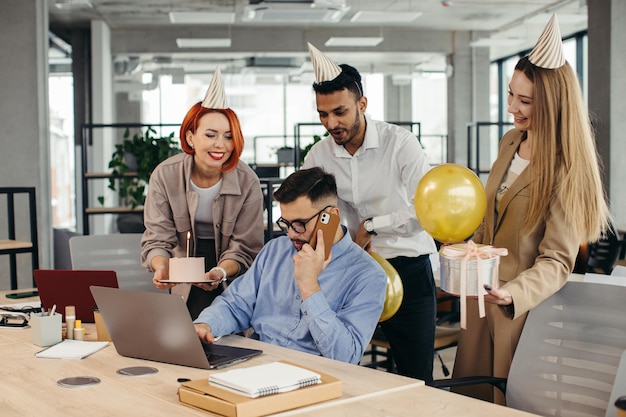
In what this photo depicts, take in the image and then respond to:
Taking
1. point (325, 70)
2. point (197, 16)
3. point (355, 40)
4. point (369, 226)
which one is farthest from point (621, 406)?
point (355, 40)

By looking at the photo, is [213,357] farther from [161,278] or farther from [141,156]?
[141,156]

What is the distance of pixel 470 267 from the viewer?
1924 millimetres

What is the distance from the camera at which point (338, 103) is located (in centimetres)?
282

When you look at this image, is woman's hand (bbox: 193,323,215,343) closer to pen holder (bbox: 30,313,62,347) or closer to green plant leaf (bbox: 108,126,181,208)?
pen holder (bbox: 30,313,62,347)

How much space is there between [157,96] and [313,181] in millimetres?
12173

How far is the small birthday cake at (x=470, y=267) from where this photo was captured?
1918 mm

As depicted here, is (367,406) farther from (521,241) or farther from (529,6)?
(529,6)

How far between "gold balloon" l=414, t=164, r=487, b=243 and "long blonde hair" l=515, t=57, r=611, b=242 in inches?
6.7

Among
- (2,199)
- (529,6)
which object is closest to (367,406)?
(2,199)

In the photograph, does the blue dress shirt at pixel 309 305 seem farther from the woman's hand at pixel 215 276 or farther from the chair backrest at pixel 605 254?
the chair backrest at pixel 605 254

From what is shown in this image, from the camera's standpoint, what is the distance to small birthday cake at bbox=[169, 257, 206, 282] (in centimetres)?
234

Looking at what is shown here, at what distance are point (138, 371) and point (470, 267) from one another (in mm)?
870

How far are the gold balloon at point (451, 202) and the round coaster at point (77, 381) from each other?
3.21 feet

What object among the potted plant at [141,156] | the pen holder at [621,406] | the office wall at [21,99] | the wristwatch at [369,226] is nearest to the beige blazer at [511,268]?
the wristwatch at [369,226]
